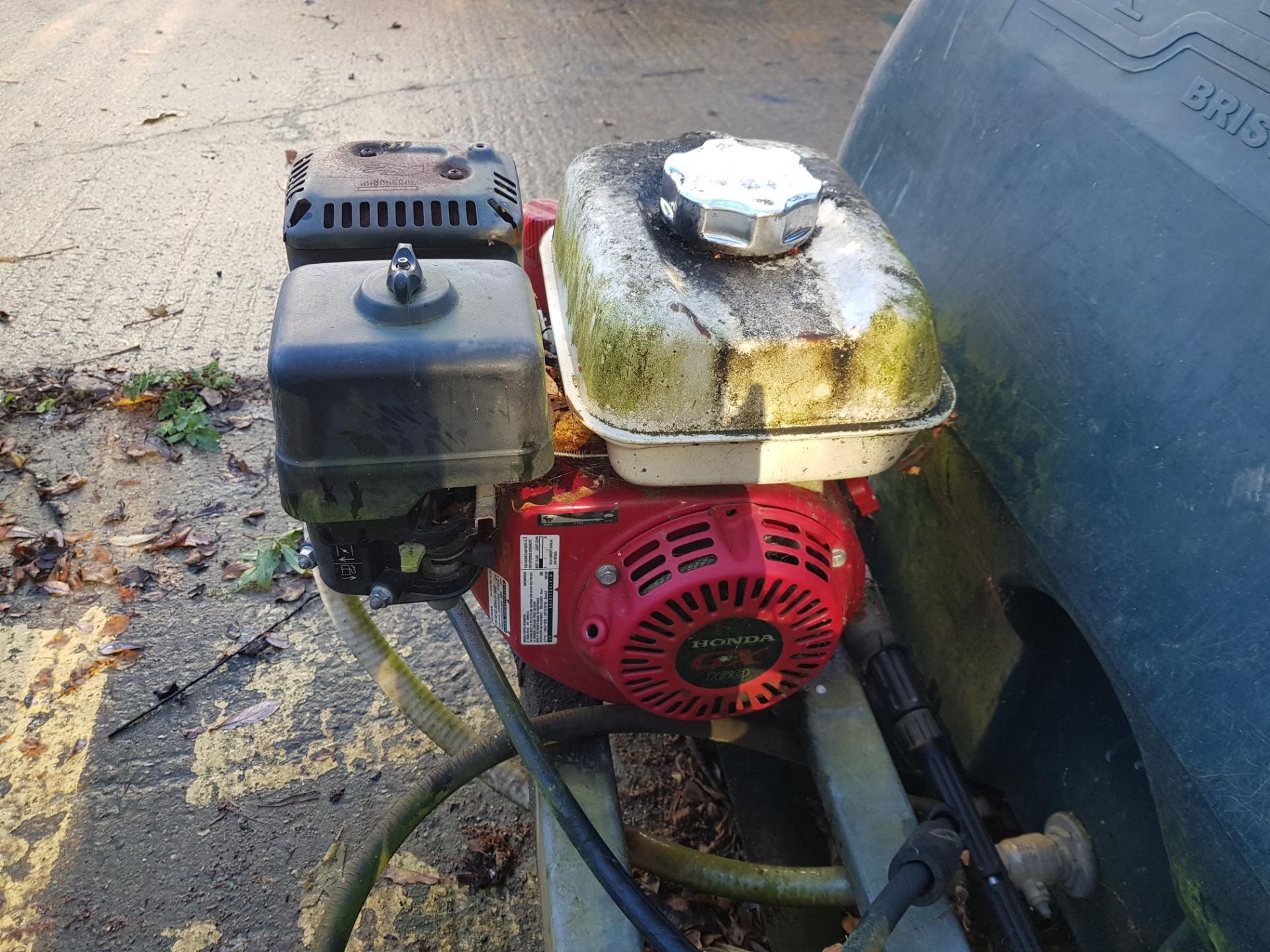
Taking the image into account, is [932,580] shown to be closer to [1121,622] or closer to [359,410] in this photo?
[1121,622]

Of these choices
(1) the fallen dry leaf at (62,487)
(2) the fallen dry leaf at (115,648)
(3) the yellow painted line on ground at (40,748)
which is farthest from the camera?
(1) the fallen dry leaf at (62,487)

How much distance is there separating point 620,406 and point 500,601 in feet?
1.11

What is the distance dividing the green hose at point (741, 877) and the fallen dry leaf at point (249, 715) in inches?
→ 33.3

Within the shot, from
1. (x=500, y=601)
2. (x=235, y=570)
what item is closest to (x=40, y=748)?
(x=235, y=570)

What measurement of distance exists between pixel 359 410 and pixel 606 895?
639 millimetres

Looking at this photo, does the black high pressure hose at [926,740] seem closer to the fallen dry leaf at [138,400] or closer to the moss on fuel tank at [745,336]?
the moss on fuel tank at [745,336]

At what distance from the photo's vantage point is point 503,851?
1.48 metres

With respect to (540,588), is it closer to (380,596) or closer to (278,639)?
(380,596)

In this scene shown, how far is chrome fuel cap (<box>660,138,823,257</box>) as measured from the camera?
3.16 feet

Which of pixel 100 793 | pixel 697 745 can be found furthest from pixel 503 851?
pixel 100 793

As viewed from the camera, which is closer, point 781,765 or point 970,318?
point 970,318

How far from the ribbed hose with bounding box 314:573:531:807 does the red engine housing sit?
27 centimetres

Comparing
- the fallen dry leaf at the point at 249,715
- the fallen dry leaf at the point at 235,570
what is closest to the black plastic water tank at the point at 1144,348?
the fallen dry leaf at the point at 249,715

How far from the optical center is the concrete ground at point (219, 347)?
1431 mm
